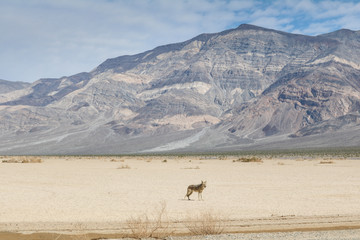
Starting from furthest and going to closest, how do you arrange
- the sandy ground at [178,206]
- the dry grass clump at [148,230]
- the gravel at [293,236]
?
the sandy ground at [178,206] → the dry grass clump at [148,230] → the gravel at [293,236]

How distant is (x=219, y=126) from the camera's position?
17188 cm

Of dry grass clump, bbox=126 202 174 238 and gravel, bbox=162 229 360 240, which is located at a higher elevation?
dry grass clump, bbox=126 202 174 238

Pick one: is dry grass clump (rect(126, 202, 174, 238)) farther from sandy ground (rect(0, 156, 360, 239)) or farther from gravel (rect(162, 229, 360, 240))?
gravel (rect(162, 229, 360, 240))

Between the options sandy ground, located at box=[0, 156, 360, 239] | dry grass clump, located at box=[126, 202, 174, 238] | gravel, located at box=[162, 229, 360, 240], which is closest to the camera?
gravel, located at box=[162, 229, 360, 240]

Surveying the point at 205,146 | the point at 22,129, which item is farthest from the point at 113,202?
the point at 22,129

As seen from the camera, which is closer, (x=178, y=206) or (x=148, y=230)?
(x=148, y=230)

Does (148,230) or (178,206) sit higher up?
(148,230)

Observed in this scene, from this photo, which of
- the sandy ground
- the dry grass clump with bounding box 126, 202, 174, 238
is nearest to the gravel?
the dry grass clump with bounding box 126, 202, 174, 238

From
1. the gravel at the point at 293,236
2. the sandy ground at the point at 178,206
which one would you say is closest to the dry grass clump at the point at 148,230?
the sandy ground at the point at 178,206

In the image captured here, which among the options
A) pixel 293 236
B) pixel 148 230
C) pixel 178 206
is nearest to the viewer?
pixel 293 236

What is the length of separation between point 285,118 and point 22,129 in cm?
11216

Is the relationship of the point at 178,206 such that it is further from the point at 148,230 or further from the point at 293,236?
the point at 293,236

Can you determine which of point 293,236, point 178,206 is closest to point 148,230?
point 293,236

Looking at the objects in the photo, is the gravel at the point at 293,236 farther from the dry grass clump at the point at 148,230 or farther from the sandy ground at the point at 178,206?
the sandy ground at the point at 178,206
